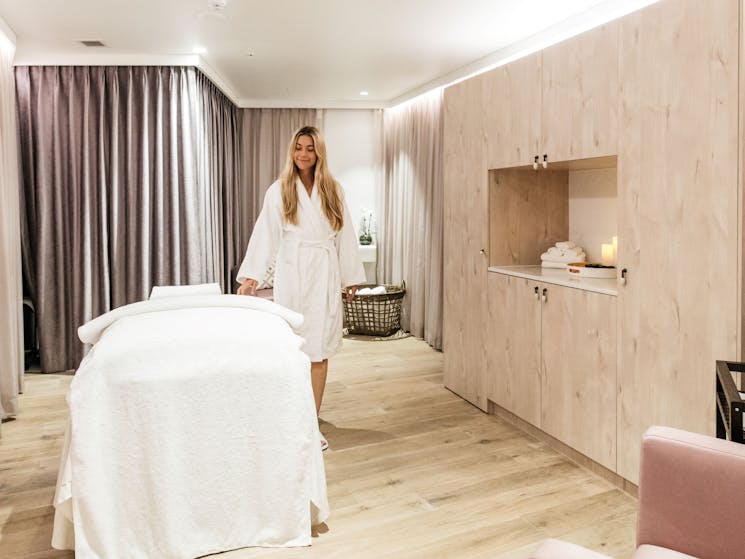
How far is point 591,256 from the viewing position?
136 inches

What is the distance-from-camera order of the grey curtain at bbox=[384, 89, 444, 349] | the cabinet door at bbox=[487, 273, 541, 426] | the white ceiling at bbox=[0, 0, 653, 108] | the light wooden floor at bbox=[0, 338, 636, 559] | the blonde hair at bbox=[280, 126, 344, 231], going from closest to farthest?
1. the light wooden floor at bbox=[0, 338, 636, 559]
2. the blonde hair at bbox=[280, 126, 344, 231]
3. the cabinet door at bbox=[487, 273, 541, 426]
4. the white ceiling at bbox=[0, 0, 653, 108]
5. the grey curtain at bbox=[384, 89, 444, 349]

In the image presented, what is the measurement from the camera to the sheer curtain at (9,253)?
3518mm

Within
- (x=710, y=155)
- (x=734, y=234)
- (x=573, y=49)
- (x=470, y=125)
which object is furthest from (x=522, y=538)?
(x=470, y=125)

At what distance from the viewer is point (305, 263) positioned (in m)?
3.01

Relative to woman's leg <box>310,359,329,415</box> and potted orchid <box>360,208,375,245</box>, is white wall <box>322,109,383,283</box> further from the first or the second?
woman's leg <box>310,359,329,415</box>

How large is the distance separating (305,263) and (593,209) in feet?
5.34

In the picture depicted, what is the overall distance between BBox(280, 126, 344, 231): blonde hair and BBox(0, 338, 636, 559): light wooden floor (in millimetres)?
1173

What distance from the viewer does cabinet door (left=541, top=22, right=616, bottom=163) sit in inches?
99.4

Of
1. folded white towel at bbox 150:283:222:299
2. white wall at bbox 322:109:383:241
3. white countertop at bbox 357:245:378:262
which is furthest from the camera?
white wall at bbox 322:109:383:241

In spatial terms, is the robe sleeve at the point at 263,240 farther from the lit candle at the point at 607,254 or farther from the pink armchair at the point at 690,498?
the pink armchair at the point at 690,498

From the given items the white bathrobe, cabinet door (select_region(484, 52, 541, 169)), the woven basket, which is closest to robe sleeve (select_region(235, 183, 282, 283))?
the white bathrobe

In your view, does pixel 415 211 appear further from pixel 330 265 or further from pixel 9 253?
pixel 9 253

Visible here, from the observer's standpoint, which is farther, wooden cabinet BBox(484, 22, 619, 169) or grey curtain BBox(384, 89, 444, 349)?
grey curtain BBox(384, 89, 444, 349)

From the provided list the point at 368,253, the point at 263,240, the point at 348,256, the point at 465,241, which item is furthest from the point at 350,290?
the point at 368,253
